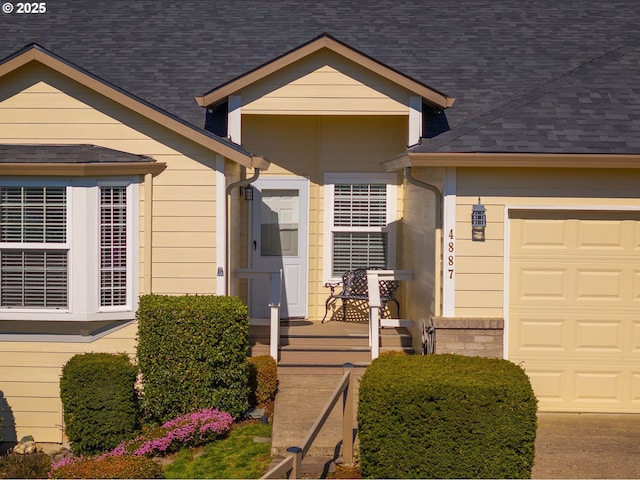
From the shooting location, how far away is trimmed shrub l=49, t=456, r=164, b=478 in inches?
348

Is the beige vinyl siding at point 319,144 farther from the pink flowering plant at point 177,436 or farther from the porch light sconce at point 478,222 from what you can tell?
the pink flowering plant at point 177,436

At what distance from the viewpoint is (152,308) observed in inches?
425

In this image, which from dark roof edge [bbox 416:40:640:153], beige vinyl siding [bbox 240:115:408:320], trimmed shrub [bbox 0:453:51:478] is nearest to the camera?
trimmed shrub [bbox 0:453:51:478]

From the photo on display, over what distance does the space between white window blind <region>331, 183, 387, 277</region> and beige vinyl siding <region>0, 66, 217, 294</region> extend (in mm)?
3317

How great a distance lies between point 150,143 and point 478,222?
14.1 feet

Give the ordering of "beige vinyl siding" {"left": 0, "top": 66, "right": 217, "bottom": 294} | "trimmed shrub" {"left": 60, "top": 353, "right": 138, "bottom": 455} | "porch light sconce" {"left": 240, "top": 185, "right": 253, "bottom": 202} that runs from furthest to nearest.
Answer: "porch light sconce" {"left": 240, "top": 185, "right": 253, "bottom": 202} → "beige vinyl siding" {"left": 0, "top": 66, "right": 217, "bottom": 294} → "trimmed shrub" {"left": 60, "top": 353, "right": 138, "bottom": 455}

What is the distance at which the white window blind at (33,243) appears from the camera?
1126cm

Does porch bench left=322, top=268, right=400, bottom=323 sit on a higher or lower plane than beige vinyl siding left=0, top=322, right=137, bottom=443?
higher

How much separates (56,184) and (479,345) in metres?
5.49

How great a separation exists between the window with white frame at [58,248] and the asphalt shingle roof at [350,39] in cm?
303

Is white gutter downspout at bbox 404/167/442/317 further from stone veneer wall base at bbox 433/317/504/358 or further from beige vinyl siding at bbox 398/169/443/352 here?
stone veneer wall base at bbox 433/317/504/358

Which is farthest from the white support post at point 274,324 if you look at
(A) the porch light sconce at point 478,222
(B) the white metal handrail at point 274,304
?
(A) the porch light sconce at point 478,222
